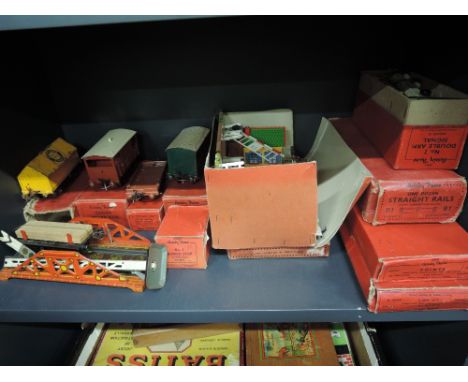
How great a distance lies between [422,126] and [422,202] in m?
0.18

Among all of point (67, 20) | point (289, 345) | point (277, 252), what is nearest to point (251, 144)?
point (277, 252)

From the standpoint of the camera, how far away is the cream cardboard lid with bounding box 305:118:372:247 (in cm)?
78

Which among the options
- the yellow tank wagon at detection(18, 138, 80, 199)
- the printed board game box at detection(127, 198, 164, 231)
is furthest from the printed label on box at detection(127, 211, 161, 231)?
the yellow tank wagon at detection(18, 138, 80, 199)

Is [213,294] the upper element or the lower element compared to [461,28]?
lower

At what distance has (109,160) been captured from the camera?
3.19 ft

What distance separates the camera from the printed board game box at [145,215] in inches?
38.4

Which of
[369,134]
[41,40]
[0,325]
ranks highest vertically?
[41,40]

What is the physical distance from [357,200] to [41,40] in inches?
43.2

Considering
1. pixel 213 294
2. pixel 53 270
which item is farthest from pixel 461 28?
pixel 53 270

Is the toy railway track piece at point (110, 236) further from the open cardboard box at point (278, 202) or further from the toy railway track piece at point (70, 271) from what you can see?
the open cardboard box at point (278, 202)

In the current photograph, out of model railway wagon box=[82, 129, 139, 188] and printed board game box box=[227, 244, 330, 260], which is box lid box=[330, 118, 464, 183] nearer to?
printed board game box box=[227, 244, 330, 260]

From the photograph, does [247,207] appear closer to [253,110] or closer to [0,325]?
[253,110]

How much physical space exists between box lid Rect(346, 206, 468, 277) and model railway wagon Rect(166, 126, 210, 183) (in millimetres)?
505

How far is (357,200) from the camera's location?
80 cm
